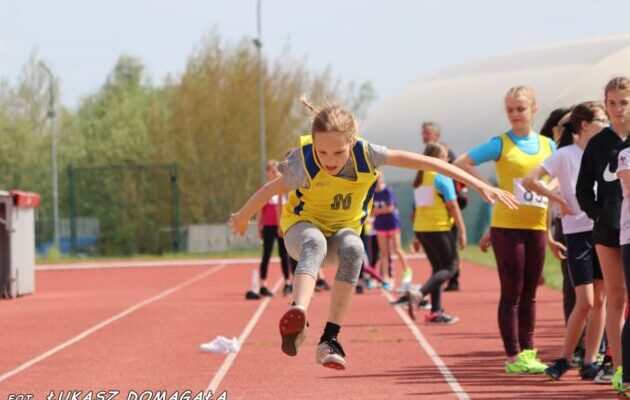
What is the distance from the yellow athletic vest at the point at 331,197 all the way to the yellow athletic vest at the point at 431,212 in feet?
19.9

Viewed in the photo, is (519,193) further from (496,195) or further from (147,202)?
(147,202)

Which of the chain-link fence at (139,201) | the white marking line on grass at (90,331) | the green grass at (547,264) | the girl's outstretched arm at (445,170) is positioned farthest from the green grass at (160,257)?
the girl's outstretched arm at (445,170)

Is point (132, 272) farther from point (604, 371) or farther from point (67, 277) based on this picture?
point (604, 371)

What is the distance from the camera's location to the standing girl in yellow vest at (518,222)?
940 centimetres

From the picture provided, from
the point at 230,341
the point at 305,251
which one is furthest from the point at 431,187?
the point at 305,251

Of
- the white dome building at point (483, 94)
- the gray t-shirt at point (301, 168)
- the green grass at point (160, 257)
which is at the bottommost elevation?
the green grass at point (160, 257)

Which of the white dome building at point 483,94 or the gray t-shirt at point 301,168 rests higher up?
the white dome building at point 483,94

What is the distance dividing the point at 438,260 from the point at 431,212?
0.48 m

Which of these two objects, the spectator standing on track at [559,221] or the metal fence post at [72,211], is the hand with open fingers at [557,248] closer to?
the spectator standing on track at [559,221]

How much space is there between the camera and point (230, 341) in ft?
37.0

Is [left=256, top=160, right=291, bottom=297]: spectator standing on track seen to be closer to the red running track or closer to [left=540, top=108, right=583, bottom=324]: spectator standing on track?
the red running track

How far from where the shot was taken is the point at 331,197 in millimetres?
7574

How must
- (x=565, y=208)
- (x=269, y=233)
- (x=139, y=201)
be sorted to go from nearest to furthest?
1. (x=565, y=208)
2. (x=269, y=233)
3. (x=139, y=201)

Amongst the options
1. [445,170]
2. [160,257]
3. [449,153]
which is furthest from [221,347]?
[160,257]
